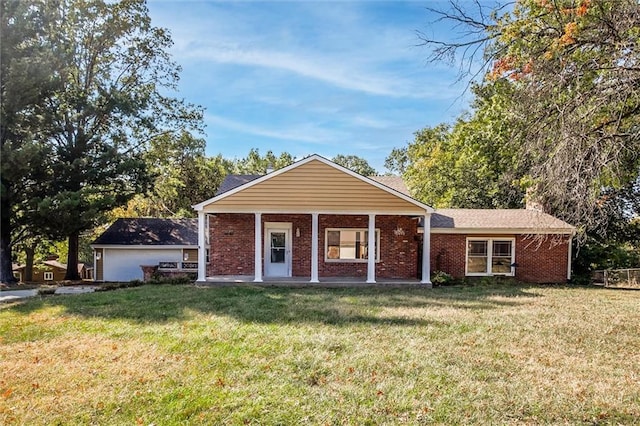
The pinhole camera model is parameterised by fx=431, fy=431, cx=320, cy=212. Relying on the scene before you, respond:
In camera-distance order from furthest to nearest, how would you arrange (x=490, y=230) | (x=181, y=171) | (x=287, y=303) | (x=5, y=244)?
1. (x=181, y=171)
2. (x=5, y=244)
3. (x=490, y=230)
4. (x=287, y=303)

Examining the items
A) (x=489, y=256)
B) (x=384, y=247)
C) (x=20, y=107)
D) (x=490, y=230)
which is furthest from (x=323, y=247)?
(x=20, y=107)

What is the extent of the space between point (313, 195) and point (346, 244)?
2.93 m

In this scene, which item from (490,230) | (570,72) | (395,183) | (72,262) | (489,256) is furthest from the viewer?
(72,262)

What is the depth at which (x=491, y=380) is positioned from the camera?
532 centimetres

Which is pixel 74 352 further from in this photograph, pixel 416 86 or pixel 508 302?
pixel 508 302

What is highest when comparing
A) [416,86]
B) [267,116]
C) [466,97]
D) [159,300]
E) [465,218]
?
[267,116]

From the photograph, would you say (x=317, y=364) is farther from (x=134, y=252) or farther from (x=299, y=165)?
(x=134, y=252)

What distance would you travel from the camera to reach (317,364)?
19.1 feet

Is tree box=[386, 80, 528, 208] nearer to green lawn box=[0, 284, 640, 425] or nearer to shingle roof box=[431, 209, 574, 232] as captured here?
shingle roof box=[431, 209, 574, 232]

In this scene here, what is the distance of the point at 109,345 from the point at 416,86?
6933 mm

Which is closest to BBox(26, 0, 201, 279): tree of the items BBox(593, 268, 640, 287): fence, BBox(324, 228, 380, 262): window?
BBox(324, 228, 380, 262): window

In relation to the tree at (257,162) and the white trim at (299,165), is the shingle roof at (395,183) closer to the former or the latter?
the white trim at (299,165)

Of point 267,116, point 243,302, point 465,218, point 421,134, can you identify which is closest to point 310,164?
point 243,302

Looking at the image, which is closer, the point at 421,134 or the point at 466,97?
the point at 466,97
